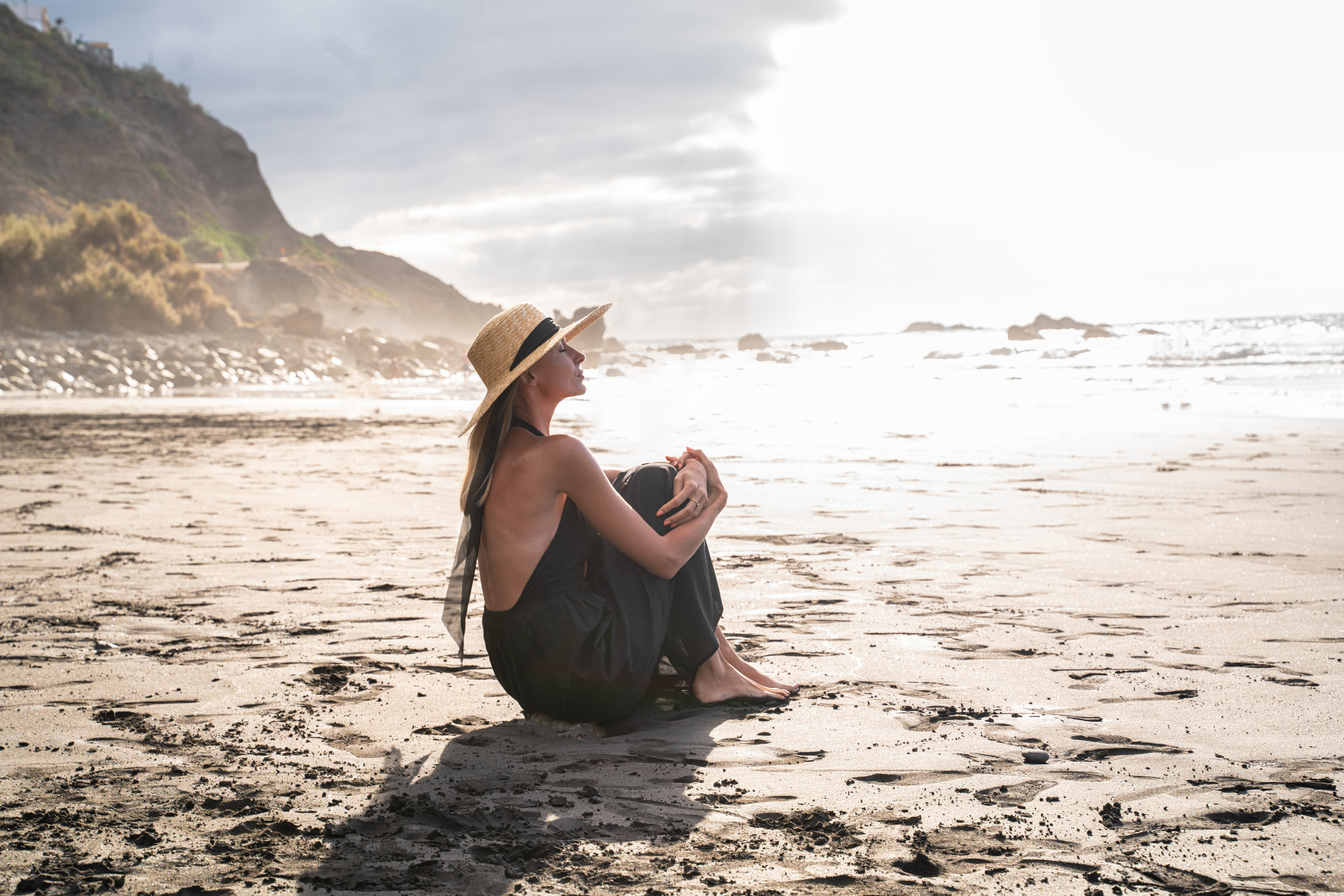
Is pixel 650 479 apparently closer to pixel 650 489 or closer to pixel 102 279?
pixel 650 489

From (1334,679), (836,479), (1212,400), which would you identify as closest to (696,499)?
(1334,679)

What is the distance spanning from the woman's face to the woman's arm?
0.56ft

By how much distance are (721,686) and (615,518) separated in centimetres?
73

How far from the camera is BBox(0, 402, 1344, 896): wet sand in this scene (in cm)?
208

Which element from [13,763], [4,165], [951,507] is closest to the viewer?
[13,763]

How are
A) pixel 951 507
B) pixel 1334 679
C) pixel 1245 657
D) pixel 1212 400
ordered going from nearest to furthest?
pixel 1334 679 → pixel 1245 657 → pixel 951 507 → pixel 1212 400

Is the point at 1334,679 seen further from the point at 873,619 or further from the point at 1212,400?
the point at 1212,400

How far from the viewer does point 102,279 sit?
34.0 metres

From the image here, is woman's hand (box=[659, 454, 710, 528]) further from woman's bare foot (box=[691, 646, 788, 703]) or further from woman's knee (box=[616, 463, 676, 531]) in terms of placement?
woman's bare foot (box=[691, 646, 788, 703])

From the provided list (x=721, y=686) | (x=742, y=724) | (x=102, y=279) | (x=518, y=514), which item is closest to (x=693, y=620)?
(x=721, y=686)

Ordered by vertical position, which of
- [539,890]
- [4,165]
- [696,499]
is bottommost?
[539,890]

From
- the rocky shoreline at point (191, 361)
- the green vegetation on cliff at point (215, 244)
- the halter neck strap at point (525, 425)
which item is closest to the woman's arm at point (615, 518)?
the halter neck strap at point (525, 425)

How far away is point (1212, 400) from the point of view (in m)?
15.8

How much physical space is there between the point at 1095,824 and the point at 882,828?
0.49 m
